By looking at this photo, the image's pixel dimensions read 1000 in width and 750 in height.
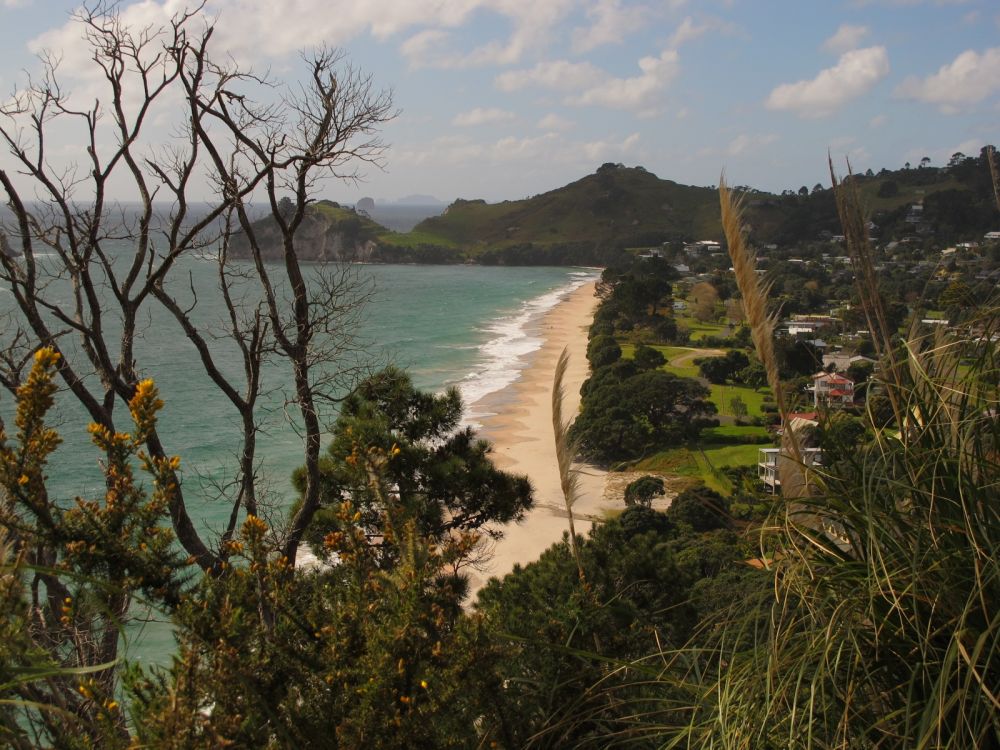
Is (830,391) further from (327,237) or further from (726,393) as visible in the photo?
(327,237)

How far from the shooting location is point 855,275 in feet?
7.24

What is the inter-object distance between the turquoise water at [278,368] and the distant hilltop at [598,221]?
60.3 feet

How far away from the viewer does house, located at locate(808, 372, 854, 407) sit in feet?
7.84

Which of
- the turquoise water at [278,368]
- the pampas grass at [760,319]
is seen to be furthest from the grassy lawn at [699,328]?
the pampas grass at [760,319]

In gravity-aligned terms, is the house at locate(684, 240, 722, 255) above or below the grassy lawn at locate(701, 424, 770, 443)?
above

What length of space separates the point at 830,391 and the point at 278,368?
3576 cm

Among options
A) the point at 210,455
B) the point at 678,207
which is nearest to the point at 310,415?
the point at 210,455

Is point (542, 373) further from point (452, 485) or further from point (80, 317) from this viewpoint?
point (80, 317)

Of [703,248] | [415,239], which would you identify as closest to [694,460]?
[703,248]

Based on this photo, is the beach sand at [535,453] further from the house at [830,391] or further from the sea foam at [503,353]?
the house at [830,391]

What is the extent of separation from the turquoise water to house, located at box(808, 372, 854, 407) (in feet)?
14.0

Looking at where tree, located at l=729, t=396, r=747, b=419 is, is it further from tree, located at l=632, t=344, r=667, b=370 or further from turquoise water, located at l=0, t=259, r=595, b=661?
turquoise water, located at l=0, t=259, r=595, b=661

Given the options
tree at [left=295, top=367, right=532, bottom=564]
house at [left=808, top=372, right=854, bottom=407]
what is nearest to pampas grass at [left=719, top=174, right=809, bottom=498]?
house at [left=808, top=372, right=854, bottom=407]

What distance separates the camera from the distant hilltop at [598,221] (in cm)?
8344
